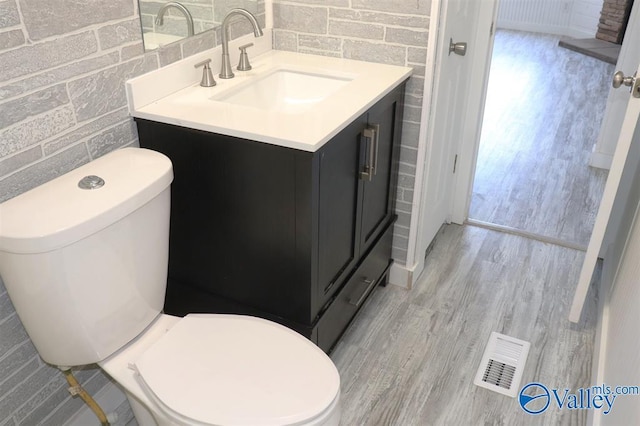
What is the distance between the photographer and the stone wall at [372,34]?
6.18 feet

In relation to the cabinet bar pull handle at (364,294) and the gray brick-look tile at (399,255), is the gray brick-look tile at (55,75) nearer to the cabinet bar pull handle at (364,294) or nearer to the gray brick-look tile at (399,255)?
the cabinet bar pull handle at (364,294)

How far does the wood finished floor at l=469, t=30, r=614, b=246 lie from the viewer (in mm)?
2867

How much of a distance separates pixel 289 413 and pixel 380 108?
0.97 metres

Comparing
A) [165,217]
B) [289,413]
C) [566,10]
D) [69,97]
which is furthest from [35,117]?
[566,10]

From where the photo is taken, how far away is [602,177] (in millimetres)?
3225

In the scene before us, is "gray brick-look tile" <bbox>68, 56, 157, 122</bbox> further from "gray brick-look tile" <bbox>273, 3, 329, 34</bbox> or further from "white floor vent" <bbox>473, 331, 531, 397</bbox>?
"white floor vent" <bbox>473, 331, 531, 397</bbox>

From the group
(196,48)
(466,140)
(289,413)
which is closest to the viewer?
(289,413)

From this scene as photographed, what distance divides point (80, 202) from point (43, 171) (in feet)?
0.75

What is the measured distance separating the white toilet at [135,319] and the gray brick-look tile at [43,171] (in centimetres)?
7

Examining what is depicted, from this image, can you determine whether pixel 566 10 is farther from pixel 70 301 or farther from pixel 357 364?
pixel 70 301

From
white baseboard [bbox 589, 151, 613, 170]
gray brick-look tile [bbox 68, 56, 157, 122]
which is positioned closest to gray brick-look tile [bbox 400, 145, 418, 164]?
gray brick-look tile [bbox 68, 56, 157, 122]

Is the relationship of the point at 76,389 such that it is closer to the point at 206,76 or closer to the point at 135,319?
the point at 135,319

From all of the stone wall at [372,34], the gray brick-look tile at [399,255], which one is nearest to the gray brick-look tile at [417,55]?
the stone wall at [372,34]

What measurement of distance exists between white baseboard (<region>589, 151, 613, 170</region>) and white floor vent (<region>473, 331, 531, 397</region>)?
5.57 feet
